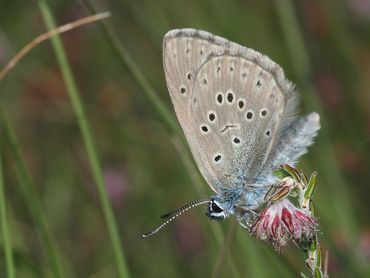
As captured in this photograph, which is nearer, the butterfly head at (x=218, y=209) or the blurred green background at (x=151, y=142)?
the butterfly head at (x=218, y=209)

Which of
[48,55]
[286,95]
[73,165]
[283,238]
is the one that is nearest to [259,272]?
[286,95]

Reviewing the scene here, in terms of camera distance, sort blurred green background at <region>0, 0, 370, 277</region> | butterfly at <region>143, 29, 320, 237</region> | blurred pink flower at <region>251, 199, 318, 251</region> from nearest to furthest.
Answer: blurred pink flower at <region>251, 199, 318, 251</region> → butterfly at <region>143, 29, 320, 237</region> → blurred green background at <region>0, 0, 370, 277</region>

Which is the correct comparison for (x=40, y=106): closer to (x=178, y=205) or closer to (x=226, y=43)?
(x=178, y=205)

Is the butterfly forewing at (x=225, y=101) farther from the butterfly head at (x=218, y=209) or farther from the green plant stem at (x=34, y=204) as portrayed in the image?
the green plant stem at (x=34, y=204)

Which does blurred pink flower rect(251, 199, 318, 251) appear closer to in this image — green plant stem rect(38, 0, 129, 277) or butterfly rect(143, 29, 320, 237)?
butterfly rect(143, 29, 320, 237)

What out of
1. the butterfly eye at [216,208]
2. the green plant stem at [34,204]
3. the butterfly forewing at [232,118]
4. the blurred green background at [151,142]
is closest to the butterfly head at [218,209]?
the butterfly eye at [216,208]

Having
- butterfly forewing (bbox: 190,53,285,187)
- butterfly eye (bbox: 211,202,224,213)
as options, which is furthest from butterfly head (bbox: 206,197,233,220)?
butterfly forewing (bbox: 190,53,285,187)
